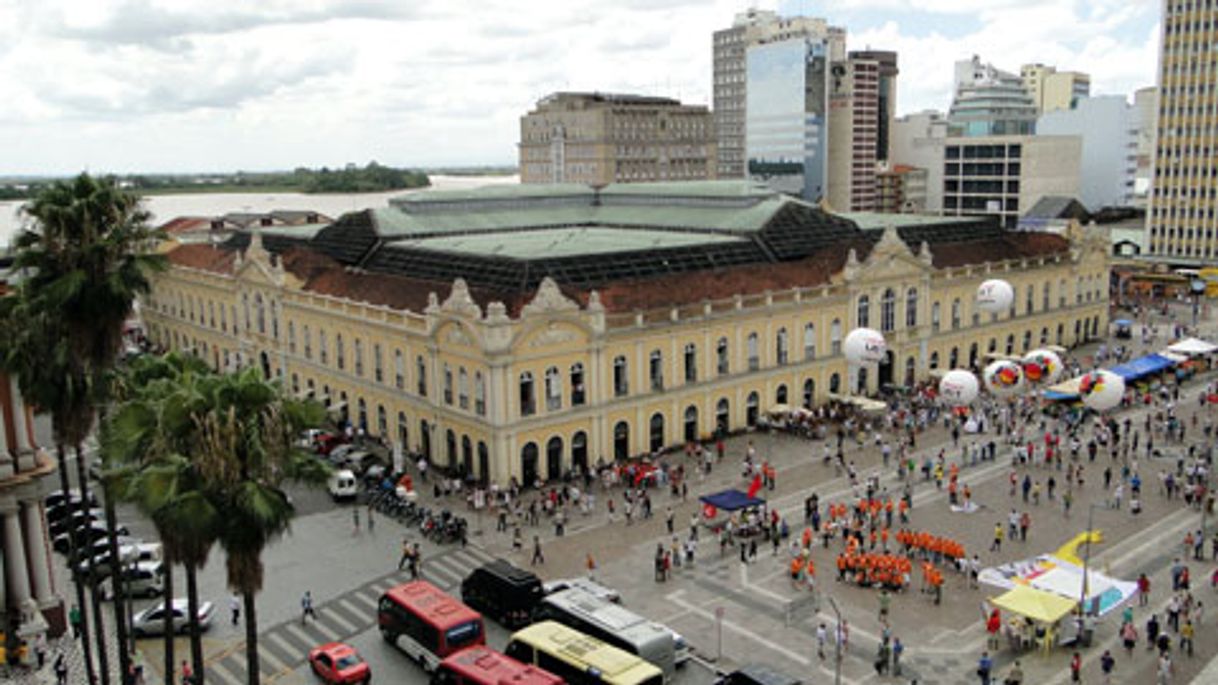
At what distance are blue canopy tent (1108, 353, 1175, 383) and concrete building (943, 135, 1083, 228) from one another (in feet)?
302

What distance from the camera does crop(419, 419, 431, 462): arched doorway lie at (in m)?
55.1

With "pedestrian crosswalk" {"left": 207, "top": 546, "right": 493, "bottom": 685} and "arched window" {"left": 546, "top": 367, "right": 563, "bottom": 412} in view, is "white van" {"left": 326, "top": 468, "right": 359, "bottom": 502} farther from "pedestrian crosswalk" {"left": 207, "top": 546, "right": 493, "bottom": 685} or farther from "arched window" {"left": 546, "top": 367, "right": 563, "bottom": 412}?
→ "arched window" {"left": 546, "top": 367, "right": 563, "bottom": 412}

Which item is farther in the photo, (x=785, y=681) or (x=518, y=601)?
(x=518, y=601)

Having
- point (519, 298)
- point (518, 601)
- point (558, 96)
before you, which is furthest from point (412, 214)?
point (558, 96)

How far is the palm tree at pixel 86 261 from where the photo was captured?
79.6 ft

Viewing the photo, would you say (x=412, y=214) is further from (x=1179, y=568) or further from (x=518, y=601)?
(x=1179, y=568)

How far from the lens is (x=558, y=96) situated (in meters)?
172

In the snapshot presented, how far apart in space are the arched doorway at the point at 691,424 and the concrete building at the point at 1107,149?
14723 centimetres

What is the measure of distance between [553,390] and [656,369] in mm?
6828

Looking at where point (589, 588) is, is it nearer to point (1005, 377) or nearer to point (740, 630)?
point (740, 630)

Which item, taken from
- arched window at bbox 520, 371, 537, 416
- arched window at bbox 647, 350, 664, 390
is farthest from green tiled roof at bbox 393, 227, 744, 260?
arched window at bbox 520, 371, 537, 416

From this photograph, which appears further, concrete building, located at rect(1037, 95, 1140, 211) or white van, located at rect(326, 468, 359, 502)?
concrete building, located at rect(1037, 95, 1140, 211)

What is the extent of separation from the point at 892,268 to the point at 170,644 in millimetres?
51315

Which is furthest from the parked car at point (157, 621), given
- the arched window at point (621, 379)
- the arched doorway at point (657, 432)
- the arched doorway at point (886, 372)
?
the arched doorway at point (886, 372)
